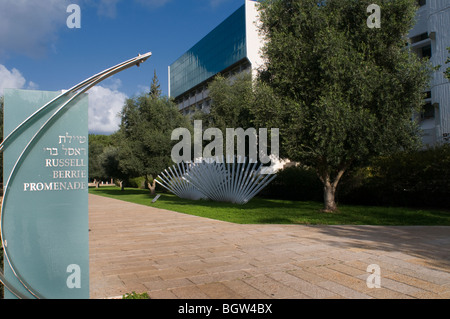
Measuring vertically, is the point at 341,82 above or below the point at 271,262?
above

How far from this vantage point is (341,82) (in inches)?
452

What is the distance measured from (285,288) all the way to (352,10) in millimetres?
11236

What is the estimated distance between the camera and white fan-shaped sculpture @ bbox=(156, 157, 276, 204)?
17609 mm

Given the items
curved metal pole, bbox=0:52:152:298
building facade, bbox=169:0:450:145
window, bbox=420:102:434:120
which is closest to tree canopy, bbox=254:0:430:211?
building facade, bbox=169:0:450:145

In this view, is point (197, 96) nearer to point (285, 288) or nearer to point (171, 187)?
point (171, 187)

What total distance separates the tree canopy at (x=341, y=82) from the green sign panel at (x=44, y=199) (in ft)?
29.6

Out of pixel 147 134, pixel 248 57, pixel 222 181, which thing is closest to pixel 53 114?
pixel 222 181

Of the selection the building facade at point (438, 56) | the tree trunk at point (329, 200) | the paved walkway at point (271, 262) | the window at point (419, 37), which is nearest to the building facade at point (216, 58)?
the window at point (419, 37)

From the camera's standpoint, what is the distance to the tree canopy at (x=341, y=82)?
11312 millimetres

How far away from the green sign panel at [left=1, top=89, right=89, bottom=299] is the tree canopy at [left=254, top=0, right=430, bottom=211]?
9028 mm

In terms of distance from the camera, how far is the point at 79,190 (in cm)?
363

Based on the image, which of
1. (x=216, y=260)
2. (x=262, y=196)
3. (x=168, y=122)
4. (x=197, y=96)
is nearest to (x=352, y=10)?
(x=216, y=260)

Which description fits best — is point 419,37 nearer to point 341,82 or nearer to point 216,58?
point 341,82

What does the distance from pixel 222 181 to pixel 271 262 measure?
13.1m
